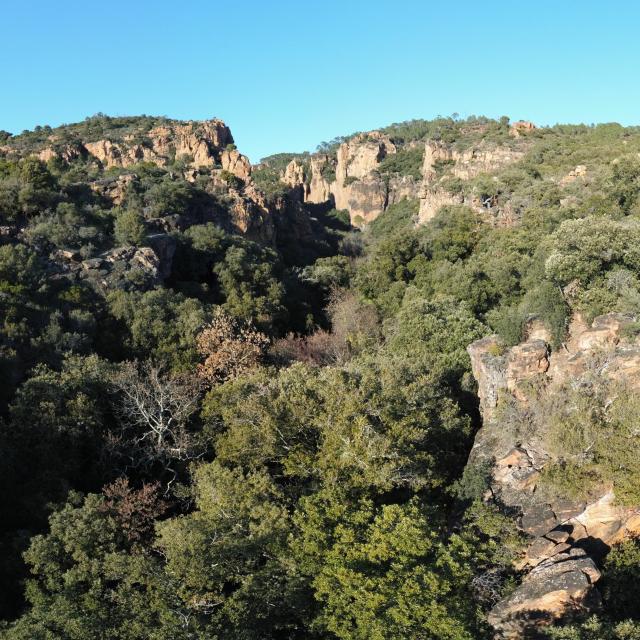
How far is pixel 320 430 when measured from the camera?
18188 mm

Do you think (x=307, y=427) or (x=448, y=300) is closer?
(x=307, y=427)

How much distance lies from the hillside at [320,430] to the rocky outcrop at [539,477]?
7 cm

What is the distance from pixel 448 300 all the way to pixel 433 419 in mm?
10802

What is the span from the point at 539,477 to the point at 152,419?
14638 millimetres

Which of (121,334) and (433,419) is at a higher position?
(121,334)

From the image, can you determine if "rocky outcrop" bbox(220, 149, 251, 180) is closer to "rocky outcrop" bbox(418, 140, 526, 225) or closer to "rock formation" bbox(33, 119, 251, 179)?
"rock formation" bbox(33, 119, 251, 179)

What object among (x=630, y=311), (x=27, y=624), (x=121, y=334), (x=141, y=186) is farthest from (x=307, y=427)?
(x=141, y=186)

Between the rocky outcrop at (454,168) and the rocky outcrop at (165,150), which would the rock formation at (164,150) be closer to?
the rocky outcrop at (165,150)

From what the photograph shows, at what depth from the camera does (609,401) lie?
1595 cm

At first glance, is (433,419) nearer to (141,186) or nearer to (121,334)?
(121,334)

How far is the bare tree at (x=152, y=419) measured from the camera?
20.1 metres

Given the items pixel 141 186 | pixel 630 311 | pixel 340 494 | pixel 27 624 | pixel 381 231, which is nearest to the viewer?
pixel 27 624

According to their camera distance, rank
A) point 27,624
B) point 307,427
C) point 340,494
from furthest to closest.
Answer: point 307,427 < point 340,494 < point 27,624

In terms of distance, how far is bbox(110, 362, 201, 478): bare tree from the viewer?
20.1 m
